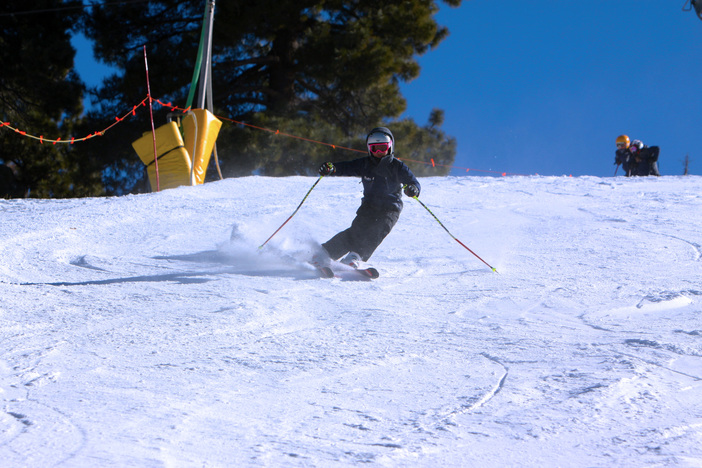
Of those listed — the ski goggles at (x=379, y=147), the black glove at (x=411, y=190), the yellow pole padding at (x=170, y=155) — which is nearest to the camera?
the black glove at (x=411, y=190)

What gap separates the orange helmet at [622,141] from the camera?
15.2m

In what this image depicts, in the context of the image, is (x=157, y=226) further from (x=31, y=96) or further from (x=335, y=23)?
(x=31, y=96)

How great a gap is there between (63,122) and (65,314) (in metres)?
18.0

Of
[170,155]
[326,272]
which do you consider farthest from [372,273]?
[170,155]

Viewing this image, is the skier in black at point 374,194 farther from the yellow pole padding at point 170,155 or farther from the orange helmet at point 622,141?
the orange helmet at point 622,141

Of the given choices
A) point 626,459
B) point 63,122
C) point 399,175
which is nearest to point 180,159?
point 399,175

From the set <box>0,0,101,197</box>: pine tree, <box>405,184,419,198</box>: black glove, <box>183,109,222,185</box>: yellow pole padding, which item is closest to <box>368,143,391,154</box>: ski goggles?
<box>405,184,419,198</box>: black glove

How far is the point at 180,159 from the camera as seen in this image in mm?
10109

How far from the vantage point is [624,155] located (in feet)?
48.8

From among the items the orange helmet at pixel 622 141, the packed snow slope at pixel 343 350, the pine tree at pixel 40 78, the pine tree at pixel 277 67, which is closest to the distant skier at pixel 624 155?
the orange helmet at pixel 622 141

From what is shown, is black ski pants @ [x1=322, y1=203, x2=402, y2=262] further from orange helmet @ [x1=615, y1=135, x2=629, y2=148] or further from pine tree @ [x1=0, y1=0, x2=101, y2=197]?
pine tree @ [x1=0, y1=0, x2=101, y2=197]

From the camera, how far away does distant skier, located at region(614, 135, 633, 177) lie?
14.7 metres

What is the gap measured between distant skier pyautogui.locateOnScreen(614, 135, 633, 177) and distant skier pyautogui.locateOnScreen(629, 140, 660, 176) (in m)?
0.11

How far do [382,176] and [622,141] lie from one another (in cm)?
1201
